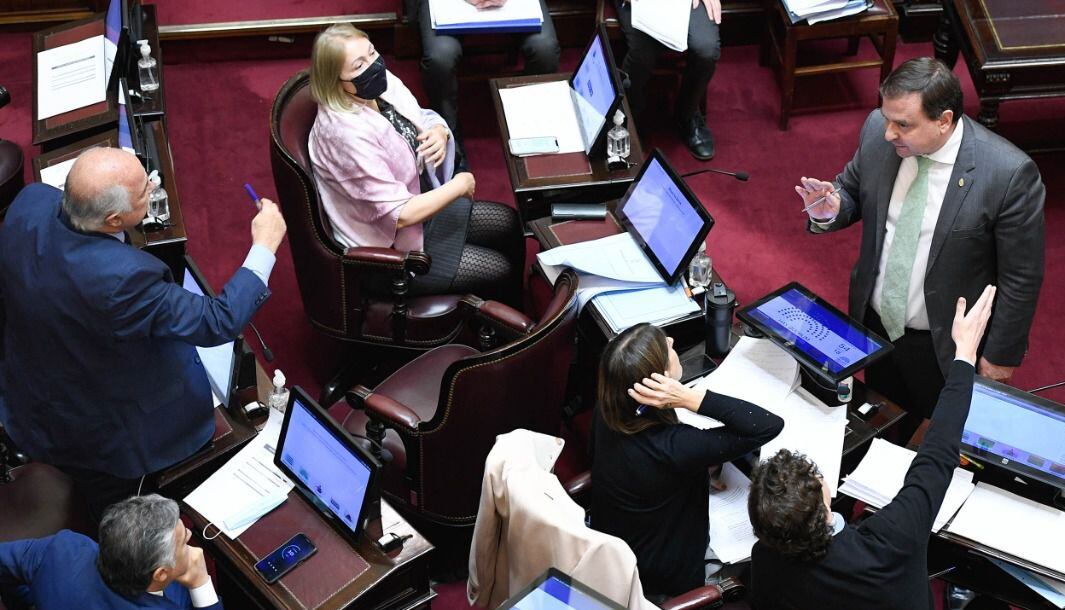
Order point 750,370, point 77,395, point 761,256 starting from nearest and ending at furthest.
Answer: point 77,395 < point 750,370 < point 761,256

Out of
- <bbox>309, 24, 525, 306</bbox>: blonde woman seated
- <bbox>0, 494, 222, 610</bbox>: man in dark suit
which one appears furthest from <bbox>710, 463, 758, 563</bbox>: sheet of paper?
<bbox>0, 494, 222, 610</bbox>: man in dark suit

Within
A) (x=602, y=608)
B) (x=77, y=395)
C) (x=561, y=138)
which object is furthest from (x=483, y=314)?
(x=602, y=608)

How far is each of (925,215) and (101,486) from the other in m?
2.44

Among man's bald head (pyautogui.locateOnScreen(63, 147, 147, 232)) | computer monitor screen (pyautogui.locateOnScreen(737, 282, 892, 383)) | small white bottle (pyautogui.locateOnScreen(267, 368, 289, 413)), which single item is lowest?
small white bottle (pyautogui.locateOnScreen(267, 368, 289, 413))

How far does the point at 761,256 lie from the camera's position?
4.94m

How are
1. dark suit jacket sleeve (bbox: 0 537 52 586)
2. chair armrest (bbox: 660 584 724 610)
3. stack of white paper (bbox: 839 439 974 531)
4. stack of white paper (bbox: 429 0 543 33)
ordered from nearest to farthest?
dark suit jacket sleeve (bbox: 0 537 52 586) < chair armrest (bbox: 660 584 724 610) < stack of white paper (bbox: 839 439 974 531) < stack of white paper (bbox: 429 0 543 33)

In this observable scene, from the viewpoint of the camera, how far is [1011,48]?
15.5ft

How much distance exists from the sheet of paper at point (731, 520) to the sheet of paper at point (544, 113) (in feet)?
4.71

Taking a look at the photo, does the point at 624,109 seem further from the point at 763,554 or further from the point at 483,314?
the point at 763,554

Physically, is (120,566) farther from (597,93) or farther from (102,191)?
(597,93)

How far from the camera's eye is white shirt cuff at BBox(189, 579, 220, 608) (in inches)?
115

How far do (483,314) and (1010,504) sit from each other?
5.32ft

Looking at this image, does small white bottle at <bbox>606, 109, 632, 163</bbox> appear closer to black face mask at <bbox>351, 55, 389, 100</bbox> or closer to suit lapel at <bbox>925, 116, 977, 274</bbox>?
black face mask at <bbox>351, 55, 389, 100</bbox>

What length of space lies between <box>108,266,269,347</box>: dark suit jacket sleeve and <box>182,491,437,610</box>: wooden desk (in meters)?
0.47
